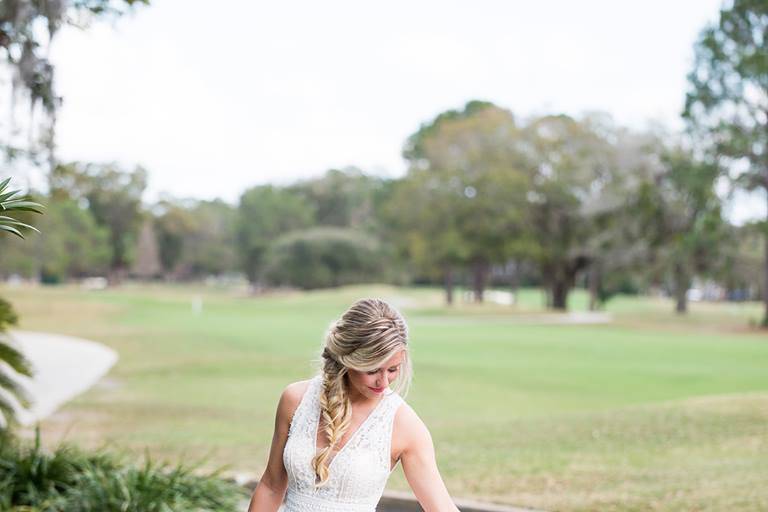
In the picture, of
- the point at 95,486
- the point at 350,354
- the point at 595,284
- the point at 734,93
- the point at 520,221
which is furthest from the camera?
the point at 595,284

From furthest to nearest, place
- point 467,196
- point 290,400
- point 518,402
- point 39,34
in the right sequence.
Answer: point 467,196, point 518,402, point 39,34, point 290,400

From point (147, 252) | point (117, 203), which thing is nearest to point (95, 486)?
point (117, 203)

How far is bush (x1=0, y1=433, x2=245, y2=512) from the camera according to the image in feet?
19.3

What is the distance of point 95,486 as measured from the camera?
5.98 metres

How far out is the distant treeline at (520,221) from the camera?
4428 cm

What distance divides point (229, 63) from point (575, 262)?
3396 cm

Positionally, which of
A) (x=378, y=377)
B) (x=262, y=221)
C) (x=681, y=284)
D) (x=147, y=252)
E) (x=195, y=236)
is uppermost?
(x=262, y=221)

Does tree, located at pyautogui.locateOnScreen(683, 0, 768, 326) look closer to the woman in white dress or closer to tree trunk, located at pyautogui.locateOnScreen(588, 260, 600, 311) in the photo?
tree trunk, located at pyautogui.locateOnScreen(588, 260, 600, 311)

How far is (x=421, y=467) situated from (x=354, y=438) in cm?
22

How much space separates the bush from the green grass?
0.49 m

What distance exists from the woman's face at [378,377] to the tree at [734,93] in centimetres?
3746

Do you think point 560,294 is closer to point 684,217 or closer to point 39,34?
point 684,217

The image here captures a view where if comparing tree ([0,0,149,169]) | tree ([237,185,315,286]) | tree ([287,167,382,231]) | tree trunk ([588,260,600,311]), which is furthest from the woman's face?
tree ([287,167,382,231])

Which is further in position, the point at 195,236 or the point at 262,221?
the point at 195,236
